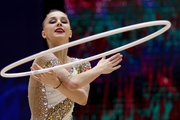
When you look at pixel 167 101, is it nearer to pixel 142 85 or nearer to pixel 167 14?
pixel 142 85

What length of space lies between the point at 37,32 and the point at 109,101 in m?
1.35

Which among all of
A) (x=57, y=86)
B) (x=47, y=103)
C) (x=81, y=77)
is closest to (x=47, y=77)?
(x=57, y=86)

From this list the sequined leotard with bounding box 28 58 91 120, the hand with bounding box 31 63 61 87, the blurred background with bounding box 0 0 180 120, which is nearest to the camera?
A: the hand with bounding box 31 63 61 87

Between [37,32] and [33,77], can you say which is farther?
→ [37,32]

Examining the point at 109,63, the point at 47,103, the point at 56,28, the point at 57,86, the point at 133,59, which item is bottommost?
the point at 133,59

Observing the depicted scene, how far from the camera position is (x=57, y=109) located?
114 inches

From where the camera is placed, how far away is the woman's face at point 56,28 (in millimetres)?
2891

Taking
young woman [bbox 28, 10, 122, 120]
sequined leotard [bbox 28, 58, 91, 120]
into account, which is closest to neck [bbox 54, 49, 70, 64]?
young woman [bbox 28, 10, 122, 120]

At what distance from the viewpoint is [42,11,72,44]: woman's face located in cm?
289

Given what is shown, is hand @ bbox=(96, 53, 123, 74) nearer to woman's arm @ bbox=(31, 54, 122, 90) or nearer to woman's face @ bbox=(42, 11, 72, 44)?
woman's arm @ bbox=(31, 54, 122, 90)

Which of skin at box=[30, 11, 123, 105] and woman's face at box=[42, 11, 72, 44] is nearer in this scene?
skin at box=[30, 11, 123, 105]

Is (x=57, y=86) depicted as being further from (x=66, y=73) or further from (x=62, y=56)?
(x=62, y=56)

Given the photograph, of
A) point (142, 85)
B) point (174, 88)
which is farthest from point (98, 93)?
point (174, 88)

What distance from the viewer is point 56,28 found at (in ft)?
9.47
